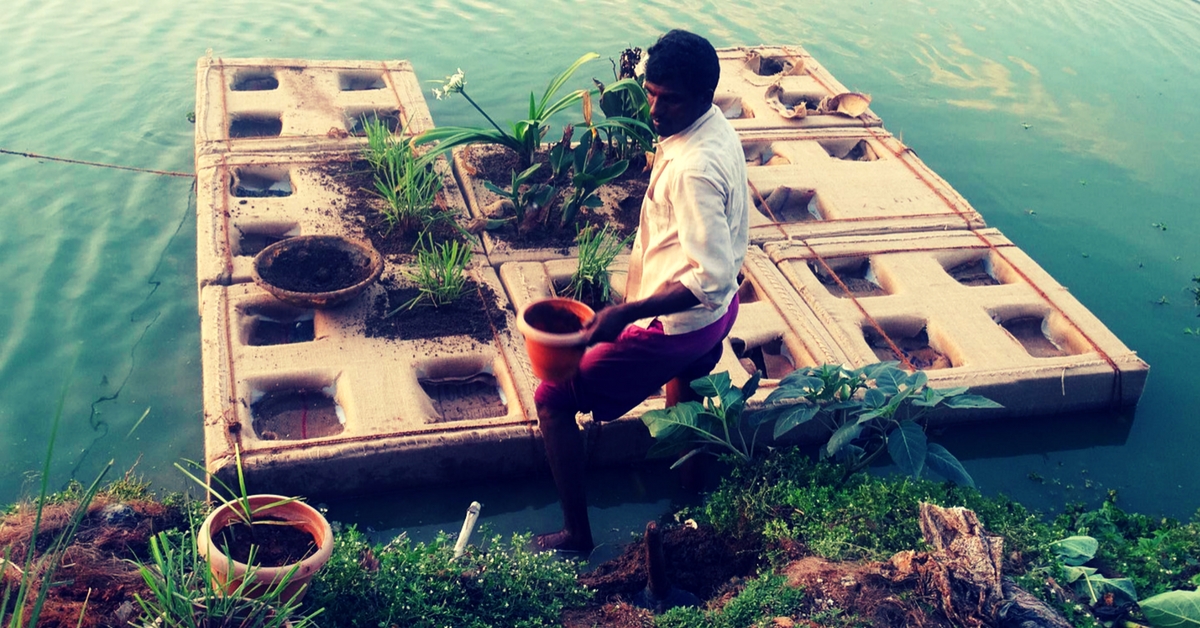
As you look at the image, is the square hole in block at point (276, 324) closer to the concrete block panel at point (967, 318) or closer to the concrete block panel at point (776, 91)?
the concrete block panel at point (967, 318)

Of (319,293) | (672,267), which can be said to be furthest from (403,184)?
(672,267)

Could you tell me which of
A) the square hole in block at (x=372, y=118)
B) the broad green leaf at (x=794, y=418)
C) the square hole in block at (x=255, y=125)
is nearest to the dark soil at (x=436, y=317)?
the broad green leaf at (x=794, y=418)

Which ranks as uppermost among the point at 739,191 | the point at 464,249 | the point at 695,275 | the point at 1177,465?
the point at 739,191

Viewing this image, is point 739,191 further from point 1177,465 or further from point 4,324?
point 4,324

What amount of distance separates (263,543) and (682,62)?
178 cm

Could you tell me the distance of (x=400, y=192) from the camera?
4.73 meters

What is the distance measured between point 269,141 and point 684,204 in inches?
135

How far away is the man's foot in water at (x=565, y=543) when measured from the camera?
3424 mm

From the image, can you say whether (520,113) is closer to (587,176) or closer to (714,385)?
(587,176)

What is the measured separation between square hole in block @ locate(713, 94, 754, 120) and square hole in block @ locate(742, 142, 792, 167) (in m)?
0.54

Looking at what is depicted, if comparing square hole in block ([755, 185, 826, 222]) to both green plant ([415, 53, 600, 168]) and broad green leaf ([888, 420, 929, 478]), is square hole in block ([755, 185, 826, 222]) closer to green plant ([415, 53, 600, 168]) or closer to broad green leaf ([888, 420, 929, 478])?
green plant ([415, 53, 600, 168])

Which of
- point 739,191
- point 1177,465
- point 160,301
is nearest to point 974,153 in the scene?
point 1177,465

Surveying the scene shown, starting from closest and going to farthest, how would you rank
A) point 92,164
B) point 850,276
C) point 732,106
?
point 850,276
point 92,164
point 732,106

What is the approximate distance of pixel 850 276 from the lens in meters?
5.07
